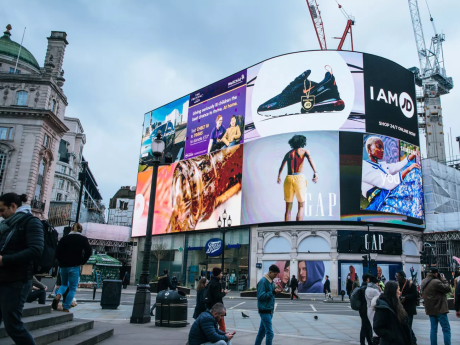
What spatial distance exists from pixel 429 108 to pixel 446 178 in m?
32.2

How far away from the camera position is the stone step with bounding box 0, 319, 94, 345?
6.70 m

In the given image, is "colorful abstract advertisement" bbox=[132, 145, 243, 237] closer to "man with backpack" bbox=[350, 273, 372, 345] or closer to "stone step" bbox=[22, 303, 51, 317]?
"man with backpack" bbox=[350, 273, 372, 345]

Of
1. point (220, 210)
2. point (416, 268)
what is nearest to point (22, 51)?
point (220, 210)

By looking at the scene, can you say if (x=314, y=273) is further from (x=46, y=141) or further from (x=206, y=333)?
(x=46, y=141)

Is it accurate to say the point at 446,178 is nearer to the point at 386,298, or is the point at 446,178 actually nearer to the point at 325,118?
the point at 325,118

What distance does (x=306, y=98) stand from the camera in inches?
1746

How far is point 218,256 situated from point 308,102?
2112cm

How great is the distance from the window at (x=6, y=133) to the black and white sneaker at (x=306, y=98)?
1237 inches

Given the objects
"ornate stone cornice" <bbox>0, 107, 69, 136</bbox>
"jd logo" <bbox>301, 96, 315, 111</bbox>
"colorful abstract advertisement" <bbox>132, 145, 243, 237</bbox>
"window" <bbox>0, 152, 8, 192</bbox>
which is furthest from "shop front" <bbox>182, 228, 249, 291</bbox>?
"window" <bbox>0, 152, 8, 192</bbox>

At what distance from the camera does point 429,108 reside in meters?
78.9

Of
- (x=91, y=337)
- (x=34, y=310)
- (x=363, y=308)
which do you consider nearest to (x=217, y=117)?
(x=363, y=308)

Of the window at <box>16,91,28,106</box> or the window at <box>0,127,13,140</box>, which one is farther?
the window at <box>16,91,28,106</box>

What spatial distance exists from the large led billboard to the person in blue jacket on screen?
473 centimetres

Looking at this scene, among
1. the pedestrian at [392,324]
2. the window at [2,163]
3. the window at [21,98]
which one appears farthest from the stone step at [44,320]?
the window at [21,98]
